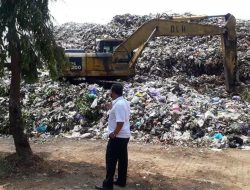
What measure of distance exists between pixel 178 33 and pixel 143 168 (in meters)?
7.32

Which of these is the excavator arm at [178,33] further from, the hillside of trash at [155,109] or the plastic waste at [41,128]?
the plastic waste at [41,128]

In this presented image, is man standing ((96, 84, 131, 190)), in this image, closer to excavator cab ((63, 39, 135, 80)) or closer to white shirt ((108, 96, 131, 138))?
white shirt ((108, 96, 131, 138))

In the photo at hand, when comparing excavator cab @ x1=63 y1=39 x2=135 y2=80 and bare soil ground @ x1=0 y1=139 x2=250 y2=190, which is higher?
excavator cab @ x1=63 y1=39 x2=135 y2=80

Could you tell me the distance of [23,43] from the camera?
727cm

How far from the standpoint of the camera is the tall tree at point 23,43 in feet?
23.6

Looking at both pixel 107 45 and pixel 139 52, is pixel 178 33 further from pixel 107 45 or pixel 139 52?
pixel 107 45

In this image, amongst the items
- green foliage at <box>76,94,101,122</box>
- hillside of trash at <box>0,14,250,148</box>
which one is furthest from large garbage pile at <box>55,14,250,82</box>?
green foliage at <box>76,94,101,122</box>

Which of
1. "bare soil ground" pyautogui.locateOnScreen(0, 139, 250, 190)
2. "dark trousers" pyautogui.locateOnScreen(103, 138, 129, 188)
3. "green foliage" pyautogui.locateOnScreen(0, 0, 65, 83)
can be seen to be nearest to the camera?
"dark trousers" pyautogui.locateOnScreen(103, 138, 129, 188)

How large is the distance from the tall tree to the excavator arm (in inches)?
270

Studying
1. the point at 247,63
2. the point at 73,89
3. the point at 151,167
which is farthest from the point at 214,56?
the point at 151,167

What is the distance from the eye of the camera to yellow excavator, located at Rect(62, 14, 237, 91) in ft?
47.8

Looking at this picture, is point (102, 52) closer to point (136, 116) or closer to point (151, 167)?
point (136, 116)

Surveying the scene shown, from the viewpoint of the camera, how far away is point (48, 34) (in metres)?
7.53

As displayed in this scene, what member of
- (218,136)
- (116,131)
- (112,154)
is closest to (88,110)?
(218,136)
